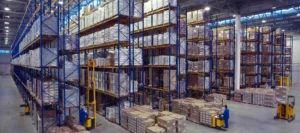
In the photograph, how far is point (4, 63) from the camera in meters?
46.1

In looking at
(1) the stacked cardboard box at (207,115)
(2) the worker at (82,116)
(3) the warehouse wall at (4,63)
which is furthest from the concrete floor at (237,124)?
(3) the warehouse wall at (4,63)

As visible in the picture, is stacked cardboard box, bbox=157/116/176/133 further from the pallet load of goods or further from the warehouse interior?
the pallet load of goods

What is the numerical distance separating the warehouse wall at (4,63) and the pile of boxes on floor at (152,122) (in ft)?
159

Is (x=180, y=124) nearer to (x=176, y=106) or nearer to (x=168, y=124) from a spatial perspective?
(x=168, y=124)

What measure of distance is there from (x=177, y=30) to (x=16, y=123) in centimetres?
887

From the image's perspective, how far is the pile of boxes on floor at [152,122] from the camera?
7309mm

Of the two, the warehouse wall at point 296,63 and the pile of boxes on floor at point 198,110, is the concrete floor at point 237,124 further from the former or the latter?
the warehouse wall at point 296,63

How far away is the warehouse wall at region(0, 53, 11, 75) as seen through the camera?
150 ft

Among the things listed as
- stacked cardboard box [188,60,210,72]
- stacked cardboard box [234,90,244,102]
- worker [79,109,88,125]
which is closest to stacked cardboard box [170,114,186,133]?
worker [79,109,88,125]

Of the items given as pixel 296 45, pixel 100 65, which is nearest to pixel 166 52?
pixel 100 65

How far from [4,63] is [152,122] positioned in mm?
49990

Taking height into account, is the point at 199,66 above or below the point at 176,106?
above

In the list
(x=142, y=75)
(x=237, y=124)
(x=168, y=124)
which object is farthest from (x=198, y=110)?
(x=142, y=75)

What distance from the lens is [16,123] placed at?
9.65 meters
